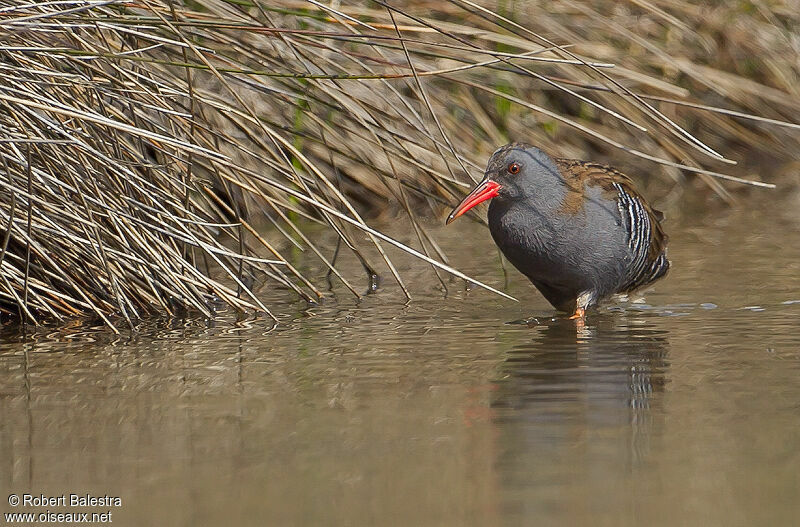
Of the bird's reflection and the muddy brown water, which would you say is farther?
the bird's reflection

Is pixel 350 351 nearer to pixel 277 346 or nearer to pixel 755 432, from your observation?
pixel 277 346

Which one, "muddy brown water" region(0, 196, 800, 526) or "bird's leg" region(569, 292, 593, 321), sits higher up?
"bird's leg" region(569, 292, 593, 321)

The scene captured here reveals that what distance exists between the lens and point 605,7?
830cm

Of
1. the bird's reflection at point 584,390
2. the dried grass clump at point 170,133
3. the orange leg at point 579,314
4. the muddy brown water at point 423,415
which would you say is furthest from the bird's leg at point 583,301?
the dried grass clump at point 170,133

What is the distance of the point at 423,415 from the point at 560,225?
1.74 metres

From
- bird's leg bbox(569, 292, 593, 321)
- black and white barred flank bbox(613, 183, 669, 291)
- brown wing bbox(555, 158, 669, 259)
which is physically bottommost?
bird's leg bbox(569, 292, 593, 321)

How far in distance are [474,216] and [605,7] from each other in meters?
3.45

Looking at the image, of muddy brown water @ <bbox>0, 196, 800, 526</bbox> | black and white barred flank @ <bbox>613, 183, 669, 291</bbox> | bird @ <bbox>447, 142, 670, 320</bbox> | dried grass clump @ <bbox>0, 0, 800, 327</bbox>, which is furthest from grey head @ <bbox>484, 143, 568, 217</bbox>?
muddy brown water @ <bbox>0, 196, 800, 526</bbox>

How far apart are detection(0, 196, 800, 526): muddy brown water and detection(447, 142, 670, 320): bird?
0.48 feet

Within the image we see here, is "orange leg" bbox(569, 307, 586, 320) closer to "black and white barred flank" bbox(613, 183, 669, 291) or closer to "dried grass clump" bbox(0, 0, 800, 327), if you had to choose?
"black and white barred flank" bbox(613, 183, 669, 291)

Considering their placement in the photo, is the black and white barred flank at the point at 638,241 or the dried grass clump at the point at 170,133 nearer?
the dried grass clump at the point at 170,133

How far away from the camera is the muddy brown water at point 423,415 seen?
255 cm

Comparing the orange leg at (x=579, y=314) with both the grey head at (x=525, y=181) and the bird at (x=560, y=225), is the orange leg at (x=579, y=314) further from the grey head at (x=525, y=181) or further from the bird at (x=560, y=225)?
the grey head at (x=525, y=181)

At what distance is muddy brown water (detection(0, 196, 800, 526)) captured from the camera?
100 inches
